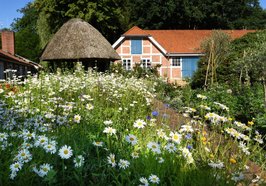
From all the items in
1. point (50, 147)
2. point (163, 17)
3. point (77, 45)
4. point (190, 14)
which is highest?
point (190, 14)

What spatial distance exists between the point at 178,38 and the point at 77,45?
1446cm

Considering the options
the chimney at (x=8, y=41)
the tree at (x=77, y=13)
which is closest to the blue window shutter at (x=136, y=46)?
the tree at (x=77, y=13)

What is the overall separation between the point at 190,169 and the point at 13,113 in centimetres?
223

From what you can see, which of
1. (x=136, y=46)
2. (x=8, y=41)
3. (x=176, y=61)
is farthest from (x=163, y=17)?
(x=8, y=41)

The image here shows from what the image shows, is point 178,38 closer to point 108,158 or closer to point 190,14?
point 190,14

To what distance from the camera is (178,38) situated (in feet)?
102

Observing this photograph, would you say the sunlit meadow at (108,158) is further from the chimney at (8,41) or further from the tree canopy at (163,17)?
the chimney at (8,41)

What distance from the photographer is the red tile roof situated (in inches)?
1149

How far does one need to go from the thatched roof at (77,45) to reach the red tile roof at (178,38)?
916cm

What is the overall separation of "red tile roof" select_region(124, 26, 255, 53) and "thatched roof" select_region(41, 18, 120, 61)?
9.16 meters

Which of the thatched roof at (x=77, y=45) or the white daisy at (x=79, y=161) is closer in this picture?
the white daisy at (x=79, y=161)

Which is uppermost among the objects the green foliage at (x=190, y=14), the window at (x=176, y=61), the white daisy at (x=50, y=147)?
the green foliage at (x=190, y=14)

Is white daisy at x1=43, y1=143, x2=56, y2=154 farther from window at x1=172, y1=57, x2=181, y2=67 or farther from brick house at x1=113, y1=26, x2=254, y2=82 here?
window at x1=172, y1=57, x2=181, y2=67

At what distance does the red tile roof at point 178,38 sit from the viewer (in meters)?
29.2
